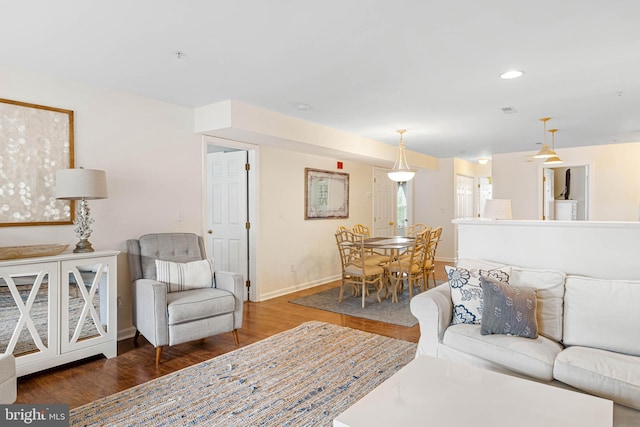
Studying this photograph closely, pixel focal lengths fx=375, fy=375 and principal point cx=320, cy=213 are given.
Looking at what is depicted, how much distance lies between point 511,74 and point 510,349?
225 centimetres

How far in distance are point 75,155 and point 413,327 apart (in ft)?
11.6

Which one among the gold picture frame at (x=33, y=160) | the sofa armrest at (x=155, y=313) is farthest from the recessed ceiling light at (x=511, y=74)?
the gold picture frame at (x=33, y=160)

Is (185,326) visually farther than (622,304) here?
Yes

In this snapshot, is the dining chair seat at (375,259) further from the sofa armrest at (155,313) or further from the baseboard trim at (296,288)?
the sofa armrest at (155,313)

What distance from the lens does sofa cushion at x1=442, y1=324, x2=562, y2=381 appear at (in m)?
2.04

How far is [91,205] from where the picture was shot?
3.37 m

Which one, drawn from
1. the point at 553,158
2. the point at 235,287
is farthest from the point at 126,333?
the point at 553,158

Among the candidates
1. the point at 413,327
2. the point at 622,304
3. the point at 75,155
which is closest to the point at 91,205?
the point at 75,155

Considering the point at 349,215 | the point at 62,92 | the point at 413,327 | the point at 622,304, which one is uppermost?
the point at 62,92

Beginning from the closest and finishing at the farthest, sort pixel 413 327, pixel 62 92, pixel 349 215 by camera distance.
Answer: pixel 62 92 → pixel 413 327 → pixel 349 215

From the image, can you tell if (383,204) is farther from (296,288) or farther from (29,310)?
(29,310)

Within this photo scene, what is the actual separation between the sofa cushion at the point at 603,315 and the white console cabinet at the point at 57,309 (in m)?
3.37

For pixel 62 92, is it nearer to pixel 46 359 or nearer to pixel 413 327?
pixel 46 359

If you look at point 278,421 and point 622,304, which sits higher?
point 622,304
